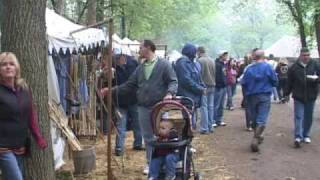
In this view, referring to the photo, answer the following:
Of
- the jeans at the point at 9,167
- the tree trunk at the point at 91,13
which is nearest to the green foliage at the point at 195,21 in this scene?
the tree trunk at the point at 91,13

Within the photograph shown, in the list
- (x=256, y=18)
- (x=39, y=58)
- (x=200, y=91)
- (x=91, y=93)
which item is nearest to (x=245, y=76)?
(x=200, y=91)

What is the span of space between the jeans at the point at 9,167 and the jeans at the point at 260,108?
241 inches

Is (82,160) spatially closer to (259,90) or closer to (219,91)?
(259,90)

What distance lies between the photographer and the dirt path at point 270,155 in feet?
29.9

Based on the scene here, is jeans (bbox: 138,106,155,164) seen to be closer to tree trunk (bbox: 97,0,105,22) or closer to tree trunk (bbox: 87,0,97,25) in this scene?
tree trunk (bbox: 87,0,97,25)

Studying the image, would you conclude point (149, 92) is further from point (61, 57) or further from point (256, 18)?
point (256, 18)

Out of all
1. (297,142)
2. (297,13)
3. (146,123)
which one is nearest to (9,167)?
(146,123)

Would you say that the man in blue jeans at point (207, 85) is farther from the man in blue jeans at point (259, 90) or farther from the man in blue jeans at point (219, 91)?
the man in blue jeans at point (259, 90)

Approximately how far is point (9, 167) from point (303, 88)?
275 inches

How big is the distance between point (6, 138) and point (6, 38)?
1.37 meters

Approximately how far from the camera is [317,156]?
10.4 metres

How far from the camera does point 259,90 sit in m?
11.1

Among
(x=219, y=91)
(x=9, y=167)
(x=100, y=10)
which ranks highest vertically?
(x=100, y=10)

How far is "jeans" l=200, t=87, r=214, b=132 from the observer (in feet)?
44.2
